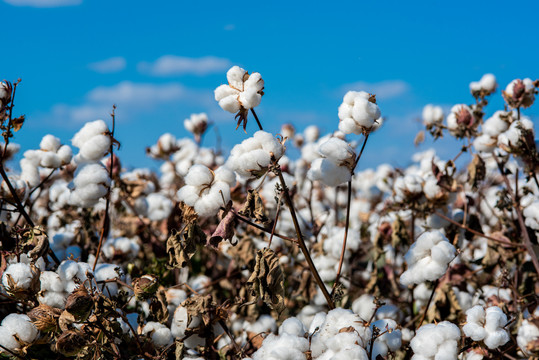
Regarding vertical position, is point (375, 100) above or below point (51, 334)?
above

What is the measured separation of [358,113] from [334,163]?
0.54 ft

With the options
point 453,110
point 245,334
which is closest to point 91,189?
point 245,334

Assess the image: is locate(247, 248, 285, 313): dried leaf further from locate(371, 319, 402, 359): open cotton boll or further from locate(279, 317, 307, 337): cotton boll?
locate(371, 319, 402, 359): open cotton boll

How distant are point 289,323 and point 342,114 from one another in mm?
644

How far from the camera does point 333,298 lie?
5.59 ft

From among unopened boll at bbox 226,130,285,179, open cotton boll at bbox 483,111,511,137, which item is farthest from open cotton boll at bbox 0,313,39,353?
open cotton boll at bbox 483,111,511,137

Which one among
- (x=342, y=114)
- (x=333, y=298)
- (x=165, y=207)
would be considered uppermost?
(x=165, y=207)

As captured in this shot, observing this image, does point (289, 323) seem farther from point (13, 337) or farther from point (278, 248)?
point (278, 248)

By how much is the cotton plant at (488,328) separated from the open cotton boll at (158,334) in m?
0.96

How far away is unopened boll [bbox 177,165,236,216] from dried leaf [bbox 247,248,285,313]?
0.62 ft

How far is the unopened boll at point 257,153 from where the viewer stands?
5.18ft

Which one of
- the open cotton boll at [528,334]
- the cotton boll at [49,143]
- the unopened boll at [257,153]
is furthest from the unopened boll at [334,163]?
the cotton boll at [49,143]

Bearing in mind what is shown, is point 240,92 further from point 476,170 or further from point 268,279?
point 476,170

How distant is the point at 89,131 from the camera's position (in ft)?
7.10
